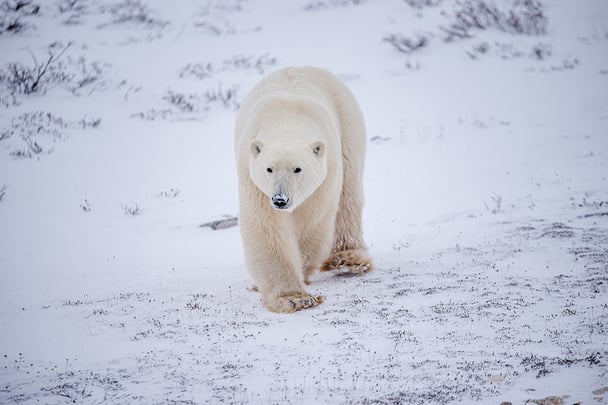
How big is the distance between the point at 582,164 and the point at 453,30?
9.09 metres

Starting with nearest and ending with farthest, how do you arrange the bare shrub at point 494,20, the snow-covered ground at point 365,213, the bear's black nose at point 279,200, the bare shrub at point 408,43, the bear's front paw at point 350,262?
1. the snow-covered ground at point 365,213
2. the bear's black nose at point 279,200
3. the bear's front paw at point 350,262
4. the bare shrub at point 408,43
5. the bare shrub at point 494,20

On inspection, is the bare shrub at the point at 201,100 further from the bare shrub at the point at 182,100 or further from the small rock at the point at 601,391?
the small rock at the point at 601,391

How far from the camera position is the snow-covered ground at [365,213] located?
3.56 meters

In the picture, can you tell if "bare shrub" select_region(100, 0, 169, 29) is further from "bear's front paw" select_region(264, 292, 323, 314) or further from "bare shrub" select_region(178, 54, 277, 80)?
"bear's front paw" select_region(264, 292, 323, 314)

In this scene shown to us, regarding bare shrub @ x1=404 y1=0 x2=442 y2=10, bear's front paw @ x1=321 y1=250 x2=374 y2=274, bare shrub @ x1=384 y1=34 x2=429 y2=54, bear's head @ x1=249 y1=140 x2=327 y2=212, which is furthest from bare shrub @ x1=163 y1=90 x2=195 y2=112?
bare shrub @ x1=404 y1=0 x2=442 y2=10

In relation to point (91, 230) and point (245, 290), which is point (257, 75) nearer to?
point (91, 230)

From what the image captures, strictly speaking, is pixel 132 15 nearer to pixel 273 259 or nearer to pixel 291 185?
pixel 273 259

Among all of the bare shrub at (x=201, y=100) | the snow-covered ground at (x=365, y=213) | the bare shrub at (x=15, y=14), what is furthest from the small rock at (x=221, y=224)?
the bare shrub at (x=15, y=14)

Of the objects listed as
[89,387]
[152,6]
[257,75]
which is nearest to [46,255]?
[89,387]

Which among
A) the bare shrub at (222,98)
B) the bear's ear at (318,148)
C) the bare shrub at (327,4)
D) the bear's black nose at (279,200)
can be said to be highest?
the bear's ear at (318,148)

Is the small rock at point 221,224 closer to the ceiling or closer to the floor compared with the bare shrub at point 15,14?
closer to the floor

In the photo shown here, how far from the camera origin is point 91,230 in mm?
7434

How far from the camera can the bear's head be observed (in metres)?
4.24

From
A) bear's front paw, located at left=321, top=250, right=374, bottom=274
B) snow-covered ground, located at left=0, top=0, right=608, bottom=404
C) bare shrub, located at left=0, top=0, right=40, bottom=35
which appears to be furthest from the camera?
bare shrub, located at left=0, top=0, right=40, bottom=35
